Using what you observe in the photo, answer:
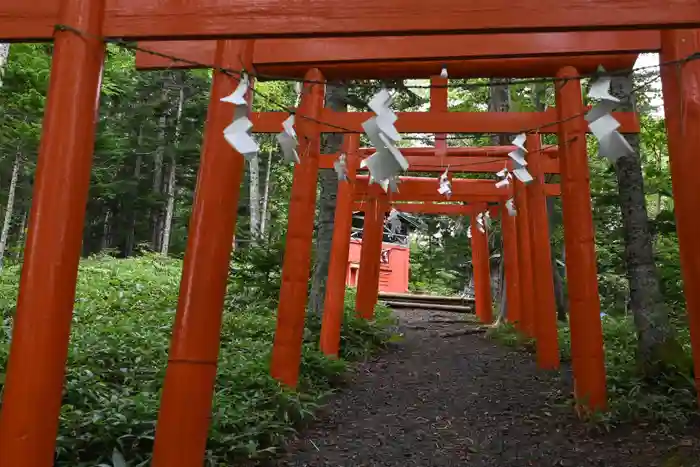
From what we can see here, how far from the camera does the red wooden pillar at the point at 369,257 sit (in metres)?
11.2

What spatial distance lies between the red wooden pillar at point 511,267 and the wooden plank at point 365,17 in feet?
28.7

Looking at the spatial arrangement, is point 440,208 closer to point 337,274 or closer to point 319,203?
point 319,203

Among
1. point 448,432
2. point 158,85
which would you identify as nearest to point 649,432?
point 448,432

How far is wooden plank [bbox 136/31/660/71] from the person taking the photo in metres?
3.96

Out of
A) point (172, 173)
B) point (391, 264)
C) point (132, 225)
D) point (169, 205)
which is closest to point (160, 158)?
point (172, 173)

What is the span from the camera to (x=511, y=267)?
454 inches

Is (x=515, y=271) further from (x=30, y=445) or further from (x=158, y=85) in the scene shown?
(x=158, y=85)

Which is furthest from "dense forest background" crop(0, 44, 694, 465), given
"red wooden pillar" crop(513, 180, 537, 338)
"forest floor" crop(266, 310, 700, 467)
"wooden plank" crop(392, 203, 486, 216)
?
"wooden plank" crop(392, 203, 486, 216)

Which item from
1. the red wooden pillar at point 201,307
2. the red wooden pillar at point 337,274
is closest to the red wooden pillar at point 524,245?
the red wooden pillar at point 337,274

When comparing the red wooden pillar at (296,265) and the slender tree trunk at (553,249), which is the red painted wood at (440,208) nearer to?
the slender tree trunk at (553,249)

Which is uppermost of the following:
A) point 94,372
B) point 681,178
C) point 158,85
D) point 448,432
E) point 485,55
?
point 158,85

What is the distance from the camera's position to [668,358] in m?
5.49

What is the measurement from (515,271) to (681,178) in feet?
29.6

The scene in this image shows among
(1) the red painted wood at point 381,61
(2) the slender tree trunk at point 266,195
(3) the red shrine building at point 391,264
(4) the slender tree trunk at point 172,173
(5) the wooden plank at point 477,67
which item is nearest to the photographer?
(1) the red painted wood at point 381,61
